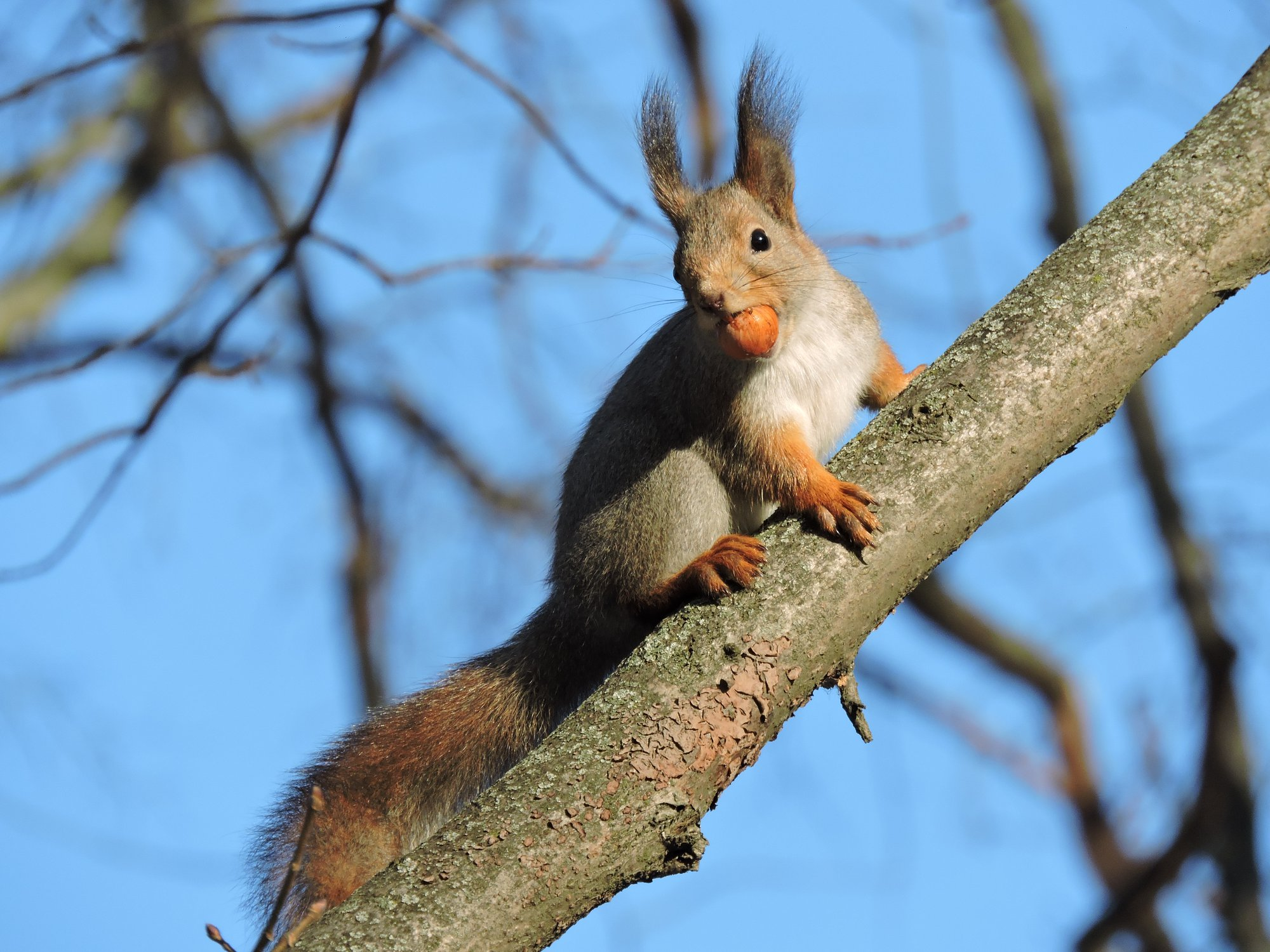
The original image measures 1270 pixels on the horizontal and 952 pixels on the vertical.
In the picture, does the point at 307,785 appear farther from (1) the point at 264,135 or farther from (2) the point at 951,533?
(1) the point at 264,135

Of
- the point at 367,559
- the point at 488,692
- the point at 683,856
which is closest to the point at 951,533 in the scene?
the point at 683,856

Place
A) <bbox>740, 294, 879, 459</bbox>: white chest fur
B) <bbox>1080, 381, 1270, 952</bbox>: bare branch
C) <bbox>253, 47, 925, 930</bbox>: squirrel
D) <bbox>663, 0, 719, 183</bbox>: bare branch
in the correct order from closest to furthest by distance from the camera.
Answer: <bbox>253, 47, 925, 930</bbox>: squirrel
<bbox>740, 294, 879, 459</bbox>: white chest fur
<bbox>1080, 381, 1270, 952</bbox>: bare branch
<bbox>663, 0, 719, 183</bbox>: bare branch

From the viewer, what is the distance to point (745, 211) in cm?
291

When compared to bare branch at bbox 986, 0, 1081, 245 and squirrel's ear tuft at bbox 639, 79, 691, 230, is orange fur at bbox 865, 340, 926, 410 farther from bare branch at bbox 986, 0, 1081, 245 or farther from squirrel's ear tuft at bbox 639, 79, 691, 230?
bare branch at bbox 986, 0, 1081, 245

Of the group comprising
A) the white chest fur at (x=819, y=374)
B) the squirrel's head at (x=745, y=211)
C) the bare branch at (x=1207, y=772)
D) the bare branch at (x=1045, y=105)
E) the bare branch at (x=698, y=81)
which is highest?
the bare branch at (x=698, y=81)

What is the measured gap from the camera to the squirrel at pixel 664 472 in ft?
8.68

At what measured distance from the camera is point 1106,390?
212 cm

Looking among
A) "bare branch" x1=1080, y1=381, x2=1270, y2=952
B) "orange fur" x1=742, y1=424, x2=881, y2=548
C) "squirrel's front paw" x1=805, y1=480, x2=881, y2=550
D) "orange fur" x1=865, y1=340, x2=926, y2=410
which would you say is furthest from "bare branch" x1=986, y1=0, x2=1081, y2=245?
"squirrel's front paw" x1=805, y1=480, x2=881, y2=550

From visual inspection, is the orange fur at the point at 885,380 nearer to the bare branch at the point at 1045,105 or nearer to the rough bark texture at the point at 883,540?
the rough bark texture at the point at 883,540

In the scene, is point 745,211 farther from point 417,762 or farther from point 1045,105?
point 1045,105

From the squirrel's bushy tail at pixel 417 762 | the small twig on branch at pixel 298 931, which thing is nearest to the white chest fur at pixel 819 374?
the squirrel's bushy tail at pixel 417 762

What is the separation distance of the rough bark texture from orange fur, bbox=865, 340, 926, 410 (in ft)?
3.02

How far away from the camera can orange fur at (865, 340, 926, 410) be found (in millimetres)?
3141

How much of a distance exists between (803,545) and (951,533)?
0.88 feet
